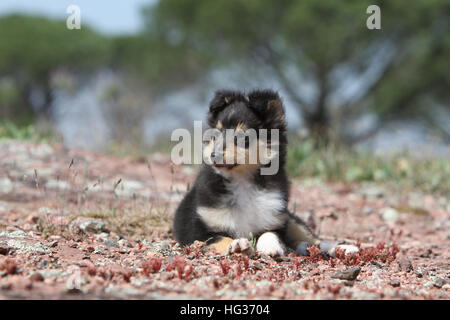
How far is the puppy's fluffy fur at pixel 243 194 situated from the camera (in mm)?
5488

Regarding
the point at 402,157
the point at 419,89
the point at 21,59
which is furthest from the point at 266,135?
the point at 21,59

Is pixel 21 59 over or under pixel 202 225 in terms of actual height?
over

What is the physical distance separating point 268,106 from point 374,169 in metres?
7.02

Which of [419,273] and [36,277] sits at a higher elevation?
[36,277]

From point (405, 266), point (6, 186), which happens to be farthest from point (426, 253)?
point (6, 186)

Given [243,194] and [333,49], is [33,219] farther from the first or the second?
[333,49]

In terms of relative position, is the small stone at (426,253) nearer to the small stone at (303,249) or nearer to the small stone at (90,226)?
the small stone at (303,249)

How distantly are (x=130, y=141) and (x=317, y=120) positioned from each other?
1322 cm

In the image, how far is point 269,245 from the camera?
17.1 feet

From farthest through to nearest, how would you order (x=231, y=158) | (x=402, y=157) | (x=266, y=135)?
(x=402, y=157) < (x=266, y=135) < (x=231, y=158)

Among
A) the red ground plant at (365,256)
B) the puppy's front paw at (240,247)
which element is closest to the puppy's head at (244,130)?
the puppy's front paw at (240,247)

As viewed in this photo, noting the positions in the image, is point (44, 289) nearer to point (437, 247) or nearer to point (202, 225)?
point (202, 225)

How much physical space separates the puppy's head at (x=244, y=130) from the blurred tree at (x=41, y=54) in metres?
28.5

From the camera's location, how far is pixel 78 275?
3965 millimetres
